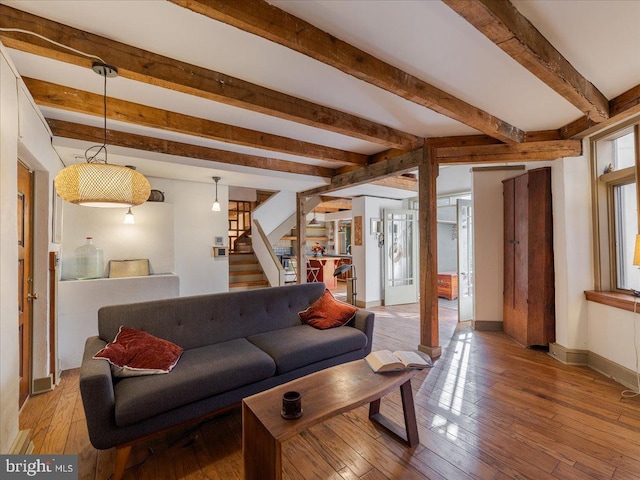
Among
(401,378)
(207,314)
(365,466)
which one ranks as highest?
(207,314)

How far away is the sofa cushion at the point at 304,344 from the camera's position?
2.46 metres

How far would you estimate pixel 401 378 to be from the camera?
1.90 metres

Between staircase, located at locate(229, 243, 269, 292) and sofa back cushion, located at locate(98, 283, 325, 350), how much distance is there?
112 inches

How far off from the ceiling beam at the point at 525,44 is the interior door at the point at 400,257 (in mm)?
4147

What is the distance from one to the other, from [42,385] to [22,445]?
114 cm

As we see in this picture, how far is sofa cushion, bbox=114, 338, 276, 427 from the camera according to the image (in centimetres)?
173

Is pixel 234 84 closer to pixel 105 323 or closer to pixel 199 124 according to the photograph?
pixel 199 124

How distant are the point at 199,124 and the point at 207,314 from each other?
6.21ft

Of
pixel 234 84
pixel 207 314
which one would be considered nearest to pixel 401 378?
pixel 207 314

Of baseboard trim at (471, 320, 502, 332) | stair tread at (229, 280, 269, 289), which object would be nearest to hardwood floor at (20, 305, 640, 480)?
baseboard trim at (471, 320, 502, 332)

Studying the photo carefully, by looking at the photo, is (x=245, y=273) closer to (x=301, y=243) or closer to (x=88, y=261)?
(x=301, y=243)

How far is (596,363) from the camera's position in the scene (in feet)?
10.1

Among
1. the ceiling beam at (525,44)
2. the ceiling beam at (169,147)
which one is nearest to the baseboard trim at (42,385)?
Answer: the ceiling beam at (169,147)

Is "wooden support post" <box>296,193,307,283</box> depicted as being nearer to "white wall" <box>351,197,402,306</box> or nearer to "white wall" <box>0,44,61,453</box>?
"white wall" <box>351,197,402,306</box>
